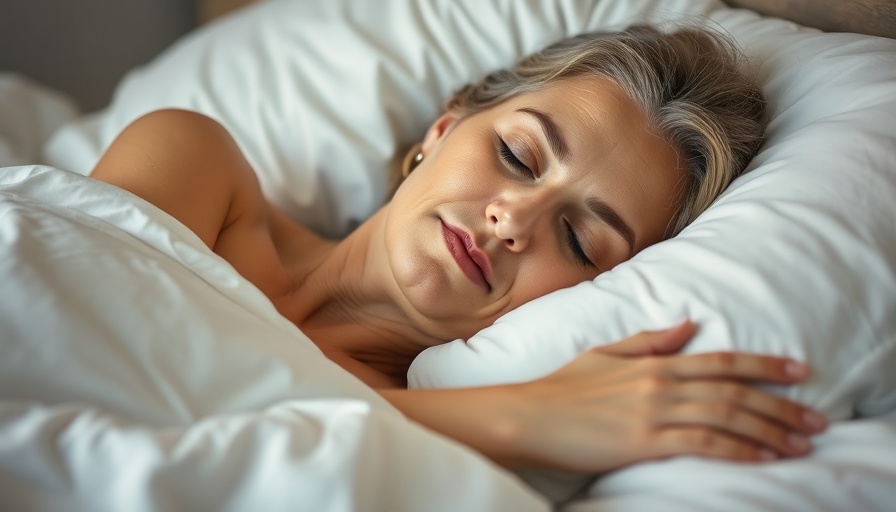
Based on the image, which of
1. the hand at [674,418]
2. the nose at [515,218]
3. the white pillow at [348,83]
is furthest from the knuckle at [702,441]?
the white pillow at [348,83]

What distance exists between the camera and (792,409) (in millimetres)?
821

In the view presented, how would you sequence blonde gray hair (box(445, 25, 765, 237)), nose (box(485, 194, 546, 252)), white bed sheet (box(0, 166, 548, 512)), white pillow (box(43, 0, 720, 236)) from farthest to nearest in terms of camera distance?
white pillow (box(43, 0, 720, 236)), blonde gray hair (box(445, 25, 765, 237)), nose (box(485, 194, 546, 252)), white bed sheet (box(0, 166, 548, 512))

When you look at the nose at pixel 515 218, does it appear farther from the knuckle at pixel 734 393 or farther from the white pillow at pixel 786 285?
the knuckle at pixel 734 393

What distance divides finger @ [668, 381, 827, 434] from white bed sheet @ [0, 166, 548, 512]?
211 mm

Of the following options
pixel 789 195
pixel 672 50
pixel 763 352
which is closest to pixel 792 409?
pixel 763 352

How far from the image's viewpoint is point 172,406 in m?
0.76

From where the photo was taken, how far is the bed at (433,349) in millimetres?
678

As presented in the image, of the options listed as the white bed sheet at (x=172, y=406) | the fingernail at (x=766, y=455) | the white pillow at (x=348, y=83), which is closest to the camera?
the white bed sheet at (x=172, y=406)

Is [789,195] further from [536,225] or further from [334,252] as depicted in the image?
[334,252]

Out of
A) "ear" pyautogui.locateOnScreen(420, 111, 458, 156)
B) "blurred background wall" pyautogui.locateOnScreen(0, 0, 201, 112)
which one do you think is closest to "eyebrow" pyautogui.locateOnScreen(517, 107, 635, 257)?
"ear" pyautogui.locateOnScreen(420, 111, 458, 156)

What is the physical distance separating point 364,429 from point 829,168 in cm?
63

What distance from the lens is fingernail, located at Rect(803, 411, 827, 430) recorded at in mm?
820

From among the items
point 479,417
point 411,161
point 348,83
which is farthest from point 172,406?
point 348,83

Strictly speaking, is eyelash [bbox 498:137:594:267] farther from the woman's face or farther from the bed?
the bed
